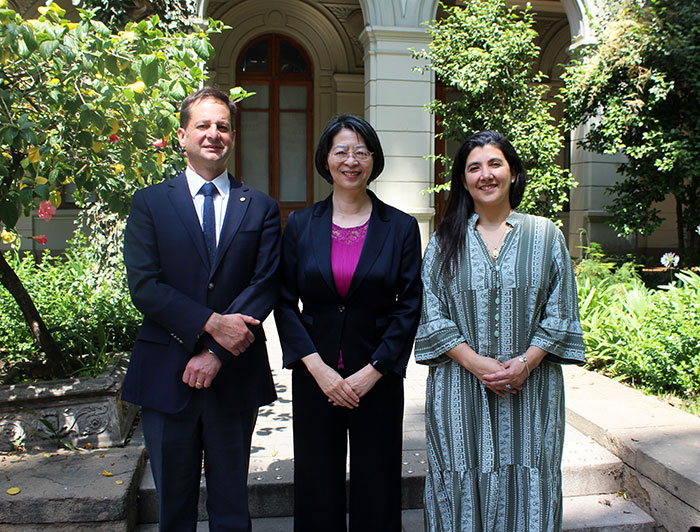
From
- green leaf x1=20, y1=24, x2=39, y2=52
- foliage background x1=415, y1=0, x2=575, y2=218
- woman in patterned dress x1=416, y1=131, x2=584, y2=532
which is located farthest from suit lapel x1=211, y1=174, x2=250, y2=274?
foliage background x1=415, y1=0, x2=575, y2=218

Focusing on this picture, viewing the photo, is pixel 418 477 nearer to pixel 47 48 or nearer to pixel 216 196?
pixel 216 196

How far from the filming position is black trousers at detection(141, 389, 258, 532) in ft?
8.11

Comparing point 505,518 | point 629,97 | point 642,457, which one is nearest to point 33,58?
point 505,518

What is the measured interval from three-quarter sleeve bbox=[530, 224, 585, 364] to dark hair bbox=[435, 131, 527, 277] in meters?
0.32

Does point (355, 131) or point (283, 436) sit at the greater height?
point (355, 131)

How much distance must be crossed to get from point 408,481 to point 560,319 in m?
1.45

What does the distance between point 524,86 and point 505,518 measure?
6.91 m

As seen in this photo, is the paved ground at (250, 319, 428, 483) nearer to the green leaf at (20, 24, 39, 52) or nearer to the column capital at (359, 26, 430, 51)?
the green leaf at (20, 24, 39, 52)

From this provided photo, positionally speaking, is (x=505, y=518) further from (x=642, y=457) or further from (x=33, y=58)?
(x=33, y=58)

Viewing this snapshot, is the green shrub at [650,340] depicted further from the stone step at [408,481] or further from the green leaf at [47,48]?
the green leaf at [47,48]

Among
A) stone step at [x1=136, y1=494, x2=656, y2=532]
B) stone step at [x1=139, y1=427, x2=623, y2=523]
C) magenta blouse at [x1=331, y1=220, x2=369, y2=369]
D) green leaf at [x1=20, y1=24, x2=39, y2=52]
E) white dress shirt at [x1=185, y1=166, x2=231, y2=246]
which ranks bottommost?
stone step at [x1=136, y1=494, x2=656, y2=532]

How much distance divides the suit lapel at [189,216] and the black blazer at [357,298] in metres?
0.38

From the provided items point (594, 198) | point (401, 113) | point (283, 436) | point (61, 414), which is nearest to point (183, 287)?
point (61, 414)

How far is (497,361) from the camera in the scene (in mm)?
2531
